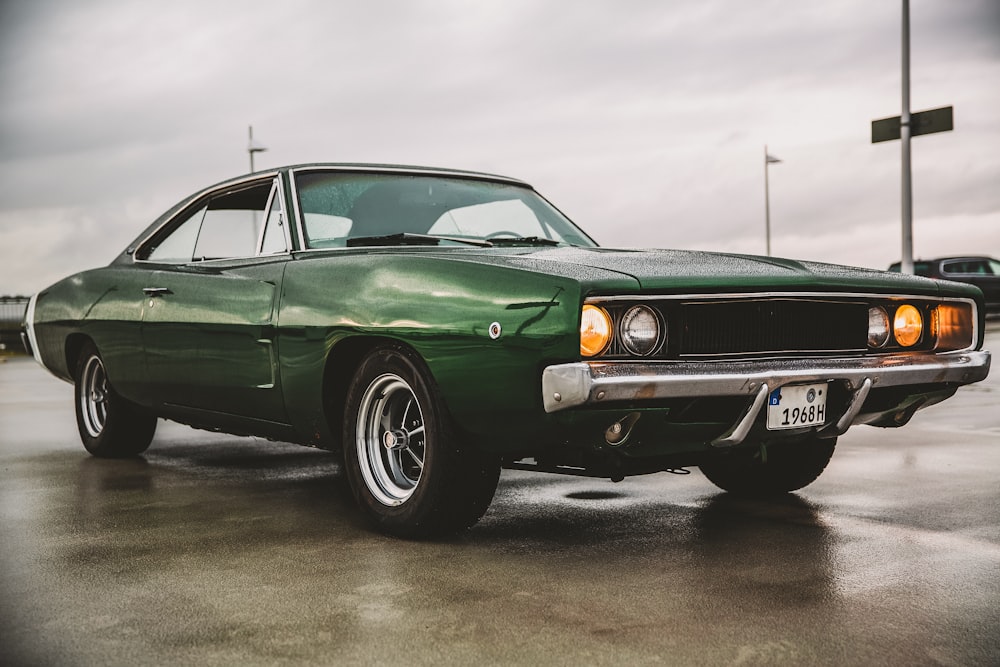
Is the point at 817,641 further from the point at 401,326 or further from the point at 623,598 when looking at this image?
the point at 401,326

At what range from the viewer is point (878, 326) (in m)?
4.28

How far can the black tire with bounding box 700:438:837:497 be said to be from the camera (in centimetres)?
501

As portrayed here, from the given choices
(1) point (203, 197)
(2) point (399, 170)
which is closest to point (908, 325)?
(2) point (399, 170)

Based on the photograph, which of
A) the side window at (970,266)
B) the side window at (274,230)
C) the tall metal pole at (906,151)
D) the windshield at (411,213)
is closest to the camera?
the windshield at (411,213)

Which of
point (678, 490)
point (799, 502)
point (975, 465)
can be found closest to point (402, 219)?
point (678, 490)

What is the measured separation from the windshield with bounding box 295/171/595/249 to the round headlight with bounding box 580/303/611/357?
140 cm

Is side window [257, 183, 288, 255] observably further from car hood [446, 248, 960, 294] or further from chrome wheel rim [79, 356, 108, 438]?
chrome wheel rim [79, 356, 108, 438]

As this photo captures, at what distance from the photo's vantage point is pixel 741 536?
425 cm

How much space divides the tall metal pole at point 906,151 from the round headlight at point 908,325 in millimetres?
10783

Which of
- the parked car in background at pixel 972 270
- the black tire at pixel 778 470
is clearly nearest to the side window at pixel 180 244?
the black tire at pixel 778 470

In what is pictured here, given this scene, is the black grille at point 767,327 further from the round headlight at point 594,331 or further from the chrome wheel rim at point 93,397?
the chrome wheel rim at point 93,397

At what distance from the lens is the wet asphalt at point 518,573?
2.89m

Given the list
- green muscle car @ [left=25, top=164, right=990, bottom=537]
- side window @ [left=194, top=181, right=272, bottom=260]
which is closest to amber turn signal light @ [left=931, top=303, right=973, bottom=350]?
green muscle car @ [left=25, top=164, right=990, bottom=537]

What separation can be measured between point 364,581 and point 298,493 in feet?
5.91
